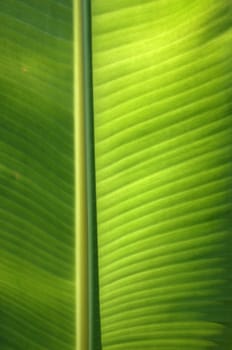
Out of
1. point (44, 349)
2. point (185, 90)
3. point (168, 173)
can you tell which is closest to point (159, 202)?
point (168, 173)

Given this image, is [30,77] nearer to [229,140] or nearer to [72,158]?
[72,158]

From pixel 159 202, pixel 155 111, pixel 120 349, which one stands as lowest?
pixel 120 349

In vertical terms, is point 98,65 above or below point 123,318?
above
